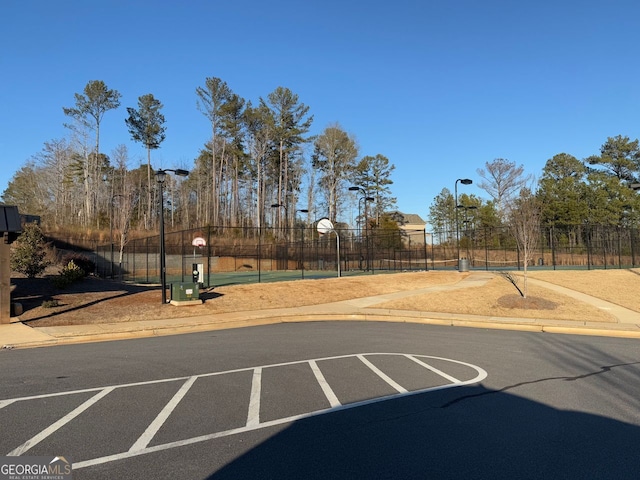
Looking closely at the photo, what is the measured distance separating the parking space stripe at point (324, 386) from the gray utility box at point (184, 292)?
9898mm

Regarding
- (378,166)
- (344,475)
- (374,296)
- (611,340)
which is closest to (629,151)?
(378,166)

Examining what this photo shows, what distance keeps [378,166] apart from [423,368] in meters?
65.7

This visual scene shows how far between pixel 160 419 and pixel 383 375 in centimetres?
356

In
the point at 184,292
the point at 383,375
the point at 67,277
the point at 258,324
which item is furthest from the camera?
the point at 67,277

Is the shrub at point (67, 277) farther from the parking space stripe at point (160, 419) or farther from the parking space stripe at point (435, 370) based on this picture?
the parking space stripe at point (435, 370)

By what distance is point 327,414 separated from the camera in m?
5.32

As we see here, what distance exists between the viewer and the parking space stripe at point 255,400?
202 inches

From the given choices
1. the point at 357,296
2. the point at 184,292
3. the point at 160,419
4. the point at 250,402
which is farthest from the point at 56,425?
the point at 357,296

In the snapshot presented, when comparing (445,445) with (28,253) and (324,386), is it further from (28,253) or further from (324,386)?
(28,253)

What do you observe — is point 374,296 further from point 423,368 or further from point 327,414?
point 327,414

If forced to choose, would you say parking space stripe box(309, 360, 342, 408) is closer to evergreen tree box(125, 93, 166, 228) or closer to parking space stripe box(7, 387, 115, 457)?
parking space stripe box(7, 387, 115, 457)

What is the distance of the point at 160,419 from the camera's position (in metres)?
5.20

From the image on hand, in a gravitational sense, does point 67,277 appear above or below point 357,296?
above

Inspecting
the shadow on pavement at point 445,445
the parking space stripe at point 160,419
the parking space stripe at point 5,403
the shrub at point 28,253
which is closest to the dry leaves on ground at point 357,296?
the shrub at point 28,253
